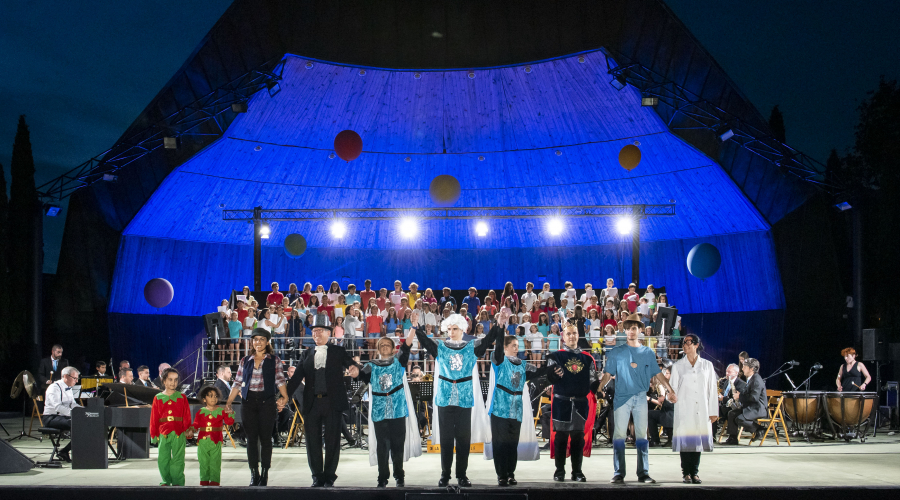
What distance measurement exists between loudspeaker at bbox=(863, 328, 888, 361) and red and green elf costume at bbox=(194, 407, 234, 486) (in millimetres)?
11135

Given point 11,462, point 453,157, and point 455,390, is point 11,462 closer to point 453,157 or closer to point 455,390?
point 455,390

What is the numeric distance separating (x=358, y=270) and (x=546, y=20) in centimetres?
1155

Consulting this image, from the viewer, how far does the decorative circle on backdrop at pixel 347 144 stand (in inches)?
605

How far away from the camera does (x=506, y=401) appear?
7.18m

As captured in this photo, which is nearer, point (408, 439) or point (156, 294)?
point (408, 439)

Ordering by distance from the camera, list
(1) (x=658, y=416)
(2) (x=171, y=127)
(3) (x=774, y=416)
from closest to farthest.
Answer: (1) (x=658, y=416) < (3) (x=774, y=416) < (2) (x=171, y=127)

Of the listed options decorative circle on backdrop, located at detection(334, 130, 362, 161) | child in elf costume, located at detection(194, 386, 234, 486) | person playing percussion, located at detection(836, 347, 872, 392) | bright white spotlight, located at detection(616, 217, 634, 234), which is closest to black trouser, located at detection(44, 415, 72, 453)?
child in elf costume, located at detection(194, 386, 234, 486)

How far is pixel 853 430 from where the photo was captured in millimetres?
12305

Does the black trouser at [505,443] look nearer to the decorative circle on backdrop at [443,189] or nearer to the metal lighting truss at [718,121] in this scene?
the metal lighting truss at [718,121]

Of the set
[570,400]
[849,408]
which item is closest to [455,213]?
[849,408]

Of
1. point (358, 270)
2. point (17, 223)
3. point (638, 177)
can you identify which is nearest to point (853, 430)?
point (638, 177)

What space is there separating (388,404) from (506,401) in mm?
1175

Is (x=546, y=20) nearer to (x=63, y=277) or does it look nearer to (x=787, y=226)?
(x=787, y=226)

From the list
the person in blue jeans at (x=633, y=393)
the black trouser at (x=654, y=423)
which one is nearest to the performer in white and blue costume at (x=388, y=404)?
the person in blue jeans at (x=633, y=393)
